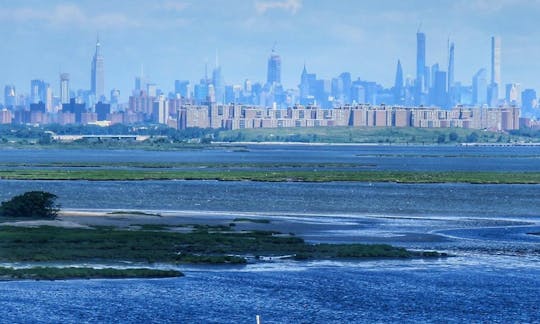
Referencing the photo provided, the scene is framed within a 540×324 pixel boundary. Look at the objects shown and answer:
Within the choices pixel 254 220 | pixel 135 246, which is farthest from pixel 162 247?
pixel 254 220

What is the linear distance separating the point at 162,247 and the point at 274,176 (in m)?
72.8

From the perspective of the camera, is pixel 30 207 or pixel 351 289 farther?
pixel 30 207

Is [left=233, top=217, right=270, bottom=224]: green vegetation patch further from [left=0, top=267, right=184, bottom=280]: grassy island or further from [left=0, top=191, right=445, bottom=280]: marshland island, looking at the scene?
[left=0, top=267, right=184, bottom=280]: grassy island

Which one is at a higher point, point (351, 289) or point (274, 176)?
point (351, 289)

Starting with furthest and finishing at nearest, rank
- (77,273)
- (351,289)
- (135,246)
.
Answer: (135,246), (77,273), (351,289)

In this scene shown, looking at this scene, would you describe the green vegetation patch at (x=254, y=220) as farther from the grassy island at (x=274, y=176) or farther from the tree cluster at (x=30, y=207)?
the grassy island at (x=274, y=176)

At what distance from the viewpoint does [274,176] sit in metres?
127

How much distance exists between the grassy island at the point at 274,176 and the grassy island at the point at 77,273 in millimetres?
73019

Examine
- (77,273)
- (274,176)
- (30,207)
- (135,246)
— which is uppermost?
(30,207)

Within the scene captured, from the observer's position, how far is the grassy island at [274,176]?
121 metres

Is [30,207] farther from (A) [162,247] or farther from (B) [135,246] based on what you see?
(A) [162,247]

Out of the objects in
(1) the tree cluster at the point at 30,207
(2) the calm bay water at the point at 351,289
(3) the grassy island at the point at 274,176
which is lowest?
(3) the grassy island at the point at 274,176

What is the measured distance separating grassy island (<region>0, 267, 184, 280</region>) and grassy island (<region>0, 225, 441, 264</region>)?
11.7 feet

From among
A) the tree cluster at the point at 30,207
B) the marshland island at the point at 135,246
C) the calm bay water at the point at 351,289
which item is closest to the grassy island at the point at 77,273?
the marshland island at the point at 135,246
